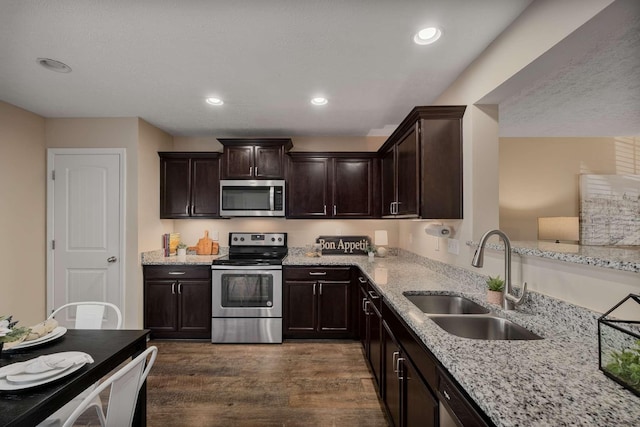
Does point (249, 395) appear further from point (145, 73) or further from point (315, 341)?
point (145, 73)

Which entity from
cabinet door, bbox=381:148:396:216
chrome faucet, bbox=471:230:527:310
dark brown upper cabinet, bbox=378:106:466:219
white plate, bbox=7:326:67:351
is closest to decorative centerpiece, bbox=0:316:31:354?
white plate, bbox=7:326:67:351

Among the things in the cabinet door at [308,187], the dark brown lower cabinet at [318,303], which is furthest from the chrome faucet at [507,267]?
the cabinet door at [308,187]

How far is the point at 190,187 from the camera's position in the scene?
3795 millimetres

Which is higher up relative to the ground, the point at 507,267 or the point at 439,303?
the point at 507,267

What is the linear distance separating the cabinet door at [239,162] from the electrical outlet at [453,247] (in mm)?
2388

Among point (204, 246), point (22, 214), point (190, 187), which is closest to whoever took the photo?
point (22, 214)

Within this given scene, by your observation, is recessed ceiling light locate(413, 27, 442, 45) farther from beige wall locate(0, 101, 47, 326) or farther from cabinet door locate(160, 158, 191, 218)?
beige wall locate(0, 101, 47, 326)

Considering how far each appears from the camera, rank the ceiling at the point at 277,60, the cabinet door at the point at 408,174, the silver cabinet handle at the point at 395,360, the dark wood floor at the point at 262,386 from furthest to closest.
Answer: the cabinet door at the point at 408,174 < the dark wood floor at the point at 262,386 < the silver cabinet handle at the point at 395,360 < the ceiling at the point at 277,60

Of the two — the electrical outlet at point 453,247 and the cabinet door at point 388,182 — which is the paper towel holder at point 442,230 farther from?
the cabinet door at point 388,182

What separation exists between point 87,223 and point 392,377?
345 cm

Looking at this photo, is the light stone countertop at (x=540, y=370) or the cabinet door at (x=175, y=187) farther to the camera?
the cabinet door at (x=175, y=187)

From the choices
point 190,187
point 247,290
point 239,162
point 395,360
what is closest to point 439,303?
point 395,360

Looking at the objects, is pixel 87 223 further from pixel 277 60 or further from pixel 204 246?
pixel 277 60

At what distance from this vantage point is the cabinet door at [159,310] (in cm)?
340
